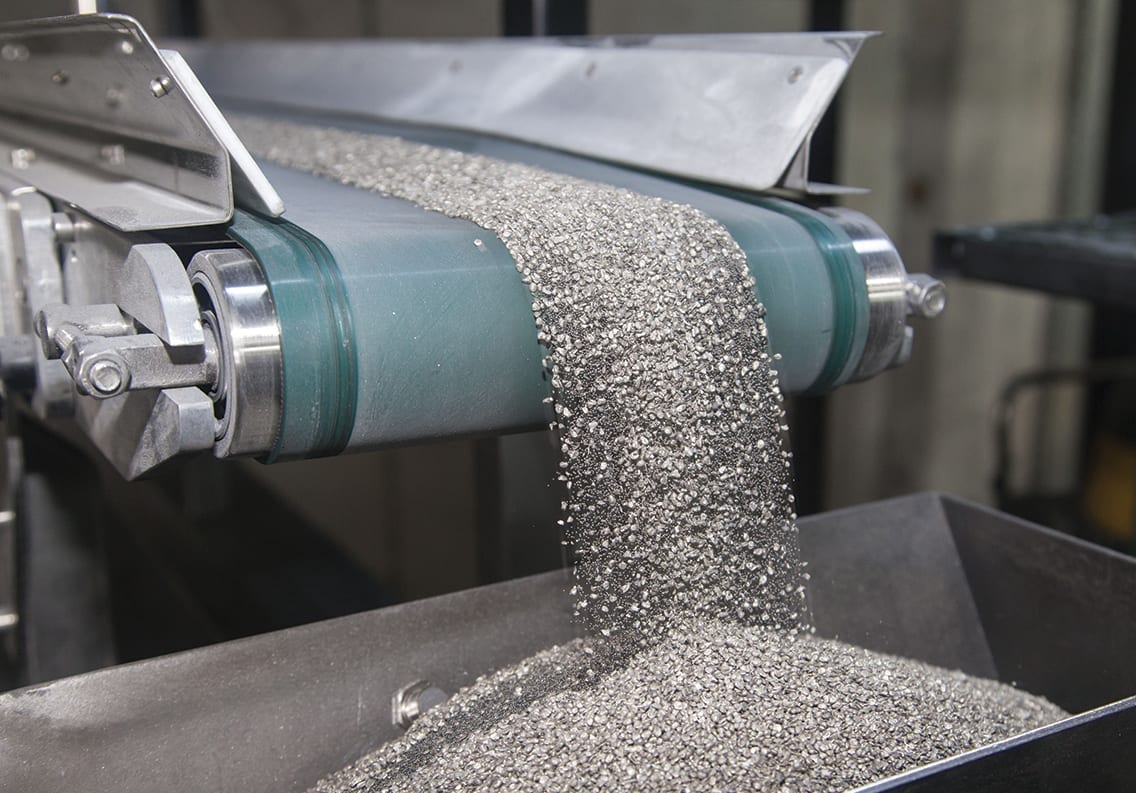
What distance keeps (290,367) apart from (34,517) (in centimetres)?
68

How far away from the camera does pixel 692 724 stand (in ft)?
2.07

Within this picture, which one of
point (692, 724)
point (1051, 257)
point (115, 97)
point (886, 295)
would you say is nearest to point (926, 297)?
point (886, 295)

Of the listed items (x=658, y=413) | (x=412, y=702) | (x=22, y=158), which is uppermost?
(x=22, y=158)

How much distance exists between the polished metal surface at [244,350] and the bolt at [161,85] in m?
0.11

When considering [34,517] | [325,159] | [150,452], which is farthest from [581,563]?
[34,517]

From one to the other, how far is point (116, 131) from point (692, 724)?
0.56 m

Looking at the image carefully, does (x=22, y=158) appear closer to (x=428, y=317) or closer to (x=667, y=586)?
(x=428, y=317)

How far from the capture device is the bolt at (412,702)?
0.71m

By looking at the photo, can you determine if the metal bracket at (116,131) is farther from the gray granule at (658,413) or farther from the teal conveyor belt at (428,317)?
the gray granule at (658,413)

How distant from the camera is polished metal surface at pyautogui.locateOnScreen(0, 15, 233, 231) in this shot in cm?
63

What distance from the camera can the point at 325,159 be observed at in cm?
99

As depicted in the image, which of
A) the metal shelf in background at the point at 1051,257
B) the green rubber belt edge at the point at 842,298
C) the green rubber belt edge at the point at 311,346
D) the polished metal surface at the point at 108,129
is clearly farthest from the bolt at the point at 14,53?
the metal shelf in background at the point at 1051,257

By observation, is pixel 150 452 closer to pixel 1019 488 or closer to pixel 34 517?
pixel 34 517

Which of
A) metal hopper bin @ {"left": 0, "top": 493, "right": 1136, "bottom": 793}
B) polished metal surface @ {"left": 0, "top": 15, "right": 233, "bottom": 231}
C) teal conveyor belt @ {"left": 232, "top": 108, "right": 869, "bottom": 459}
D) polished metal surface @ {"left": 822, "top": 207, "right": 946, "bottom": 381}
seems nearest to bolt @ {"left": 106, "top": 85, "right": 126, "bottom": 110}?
polished metal surface @ {"left": 0, "top": 15, "right": 233, "bottom": 231}
